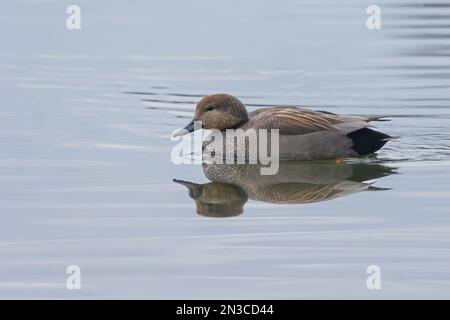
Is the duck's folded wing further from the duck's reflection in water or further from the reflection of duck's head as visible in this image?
the reflection of duck's head

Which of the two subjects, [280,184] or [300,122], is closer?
[280,184]

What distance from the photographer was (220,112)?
12.1m

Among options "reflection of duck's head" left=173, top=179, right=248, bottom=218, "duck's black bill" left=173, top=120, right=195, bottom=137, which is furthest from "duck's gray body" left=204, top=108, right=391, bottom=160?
"reflection of duck's head" left=173, top=179, right=248, bottom=218

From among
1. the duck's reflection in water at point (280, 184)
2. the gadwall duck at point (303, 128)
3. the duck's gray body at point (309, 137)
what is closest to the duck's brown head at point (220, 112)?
the gadwall duck at point (303, 128)

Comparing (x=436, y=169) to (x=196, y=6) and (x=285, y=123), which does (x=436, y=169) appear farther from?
(x=196, y=6)

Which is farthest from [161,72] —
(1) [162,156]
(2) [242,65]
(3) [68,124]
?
(1) [162,156]

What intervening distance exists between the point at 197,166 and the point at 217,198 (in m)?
1.29

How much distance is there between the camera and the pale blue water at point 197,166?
8.49 m

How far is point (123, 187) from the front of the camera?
1064 centimetres

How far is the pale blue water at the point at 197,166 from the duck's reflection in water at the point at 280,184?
36 mm

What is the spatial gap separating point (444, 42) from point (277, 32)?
2.51 meters

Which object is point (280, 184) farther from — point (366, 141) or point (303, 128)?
point (366, 141)

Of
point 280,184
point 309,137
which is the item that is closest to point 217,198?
point 280,184

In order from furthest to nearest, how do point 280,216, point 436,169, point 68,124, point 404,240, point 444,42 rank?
point 444,42 < point 68,124 < point 436,169 < point 280,216 < point 404,240
